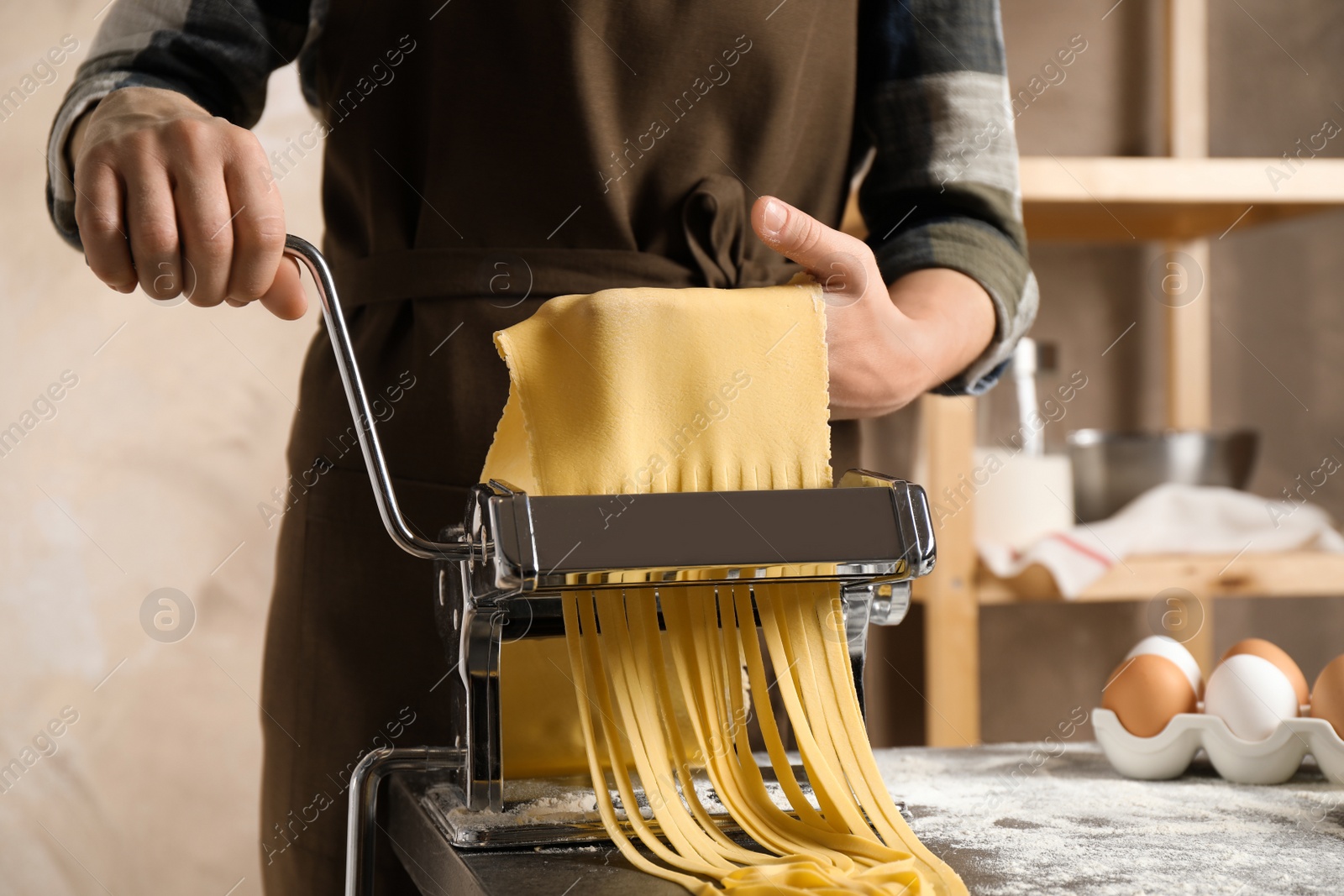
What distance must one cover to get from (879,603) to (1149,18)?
50.2 inches

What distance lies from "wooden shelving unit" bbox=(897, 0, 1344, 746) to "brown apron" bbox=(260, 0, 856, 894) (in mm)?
627

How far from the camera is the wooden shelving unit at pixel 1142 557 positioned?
4.09ft

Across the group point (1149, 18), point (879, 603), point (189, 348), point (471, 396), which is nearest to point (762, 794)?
point (879, 603)

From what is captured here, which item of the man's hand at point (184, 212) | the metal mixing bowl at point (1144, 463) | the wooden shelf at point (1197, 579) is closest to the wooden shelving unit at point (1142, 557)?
the wooden shelf at point (1197, 579)

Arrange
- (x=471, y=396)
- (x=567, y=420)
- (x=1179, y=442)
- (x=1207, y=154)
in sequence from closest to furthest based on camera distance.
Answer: (x=567, y=420), (x=471, y=396), (x=1179, y=442), (x=1207, y=154)

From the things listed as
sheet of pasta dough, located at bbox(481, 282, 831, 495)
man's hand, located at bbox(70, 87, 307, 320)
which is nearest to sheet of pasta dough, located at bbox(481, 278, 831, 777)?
sheet of pasta dough, located at bbox(481, 282, 831, 495)

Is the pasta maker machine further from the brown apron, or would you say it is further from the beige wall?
the beige wall

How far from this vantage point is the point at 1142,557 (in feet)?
4.16

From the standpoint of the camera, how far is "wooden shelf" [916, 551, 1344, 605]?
1.25m

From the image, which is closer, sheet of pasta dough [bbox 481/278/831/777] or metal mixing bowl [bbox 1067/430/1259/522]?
sheet of pasta dough [bbox 481/278/831/777]

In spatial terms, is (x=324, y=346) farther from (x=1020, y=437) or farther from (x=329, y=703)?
(x=1020, y=437)

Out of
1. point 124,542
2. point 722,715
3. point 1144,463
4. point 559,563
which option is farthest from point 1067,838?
point 124,542

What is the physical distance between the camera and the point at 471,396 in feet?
2.15

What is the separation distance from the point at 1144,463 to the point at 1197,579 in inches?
6.0
